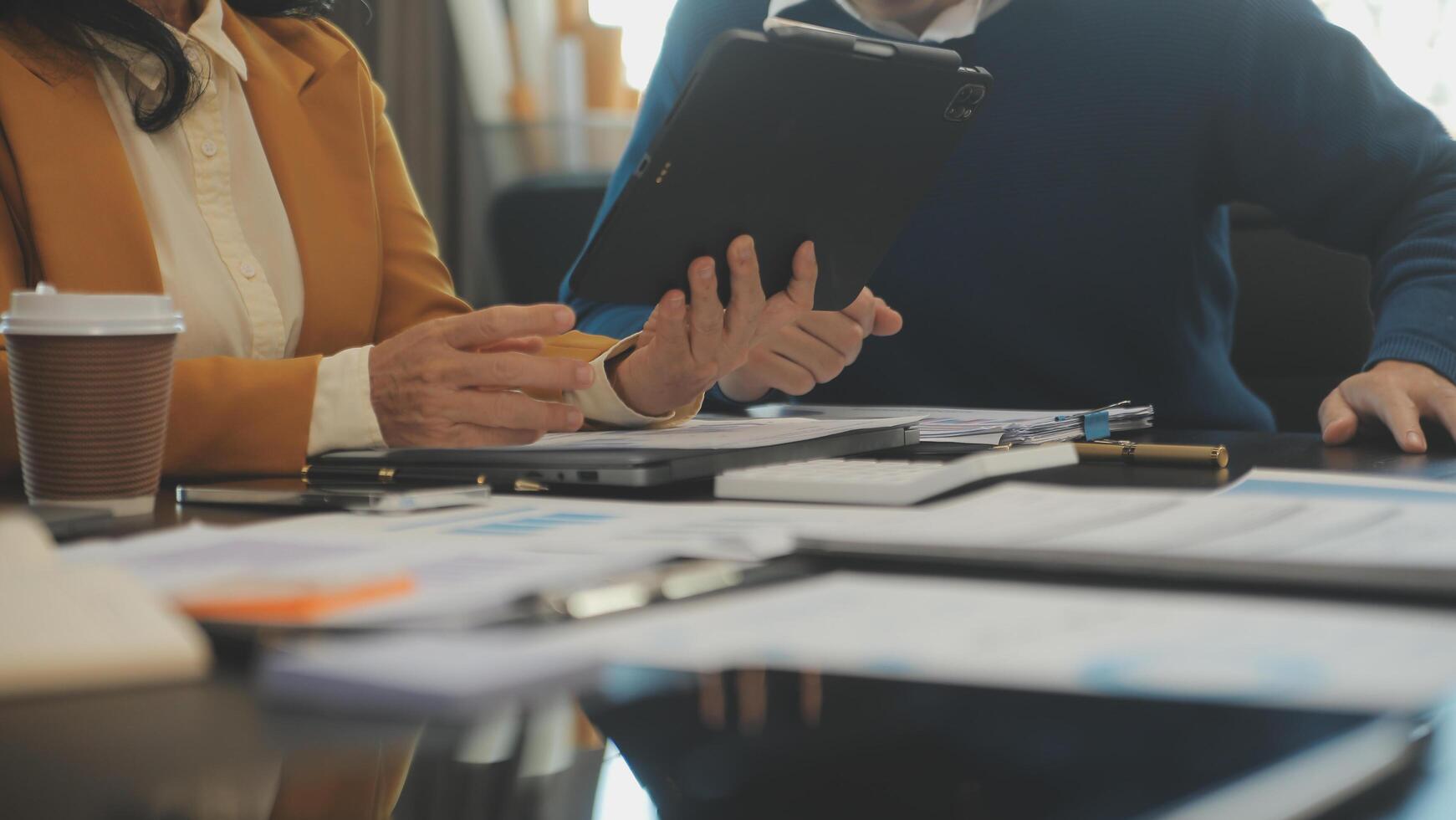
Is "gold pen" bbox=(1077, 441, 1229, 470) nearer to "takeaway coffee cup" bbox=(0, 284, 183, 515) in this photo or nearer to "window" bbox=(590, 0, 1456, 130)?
"takeaway coffee cup" bbox=(0, 284, 183, 515)

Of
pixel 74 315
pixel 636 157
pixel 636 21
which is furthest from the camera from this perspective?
pixel 636 21

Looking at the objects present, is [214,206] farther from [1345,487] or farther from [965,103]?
[1345,487]

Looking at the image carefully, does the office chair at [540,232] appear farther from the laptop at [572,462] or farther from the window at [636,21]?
the laptop at [572,462]

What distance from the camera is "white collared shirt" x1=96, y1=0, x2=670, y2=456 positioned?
1.13 m

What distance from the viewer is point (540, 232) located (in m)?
2.08

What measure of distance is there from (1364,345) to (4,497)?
158 centimetres

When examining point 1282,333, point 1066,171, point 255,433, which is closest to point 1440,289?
point 1066,171

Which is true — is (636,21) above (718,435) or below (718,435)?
above

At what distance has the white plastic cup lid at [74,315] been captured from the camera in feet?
2.04

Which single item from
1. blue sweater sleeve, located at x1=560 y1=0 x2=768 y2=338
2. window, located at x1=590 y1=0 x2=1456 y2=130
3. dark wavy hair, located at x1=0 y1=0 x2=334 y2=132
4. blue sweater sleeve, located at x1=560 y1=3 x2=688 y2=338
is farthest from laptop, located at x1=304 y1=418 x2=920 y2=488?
window, located at x1=590 y1=0 x2=1456 y2=130

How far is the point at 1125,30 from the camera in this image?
145 cm

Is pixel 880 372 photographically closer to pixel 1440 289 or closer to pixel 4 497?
pixel 1440 289

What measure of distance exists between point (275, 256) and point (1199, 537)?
1.01m

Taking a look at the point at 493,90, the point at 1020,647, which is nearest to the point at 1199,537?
the point at 1020,647
